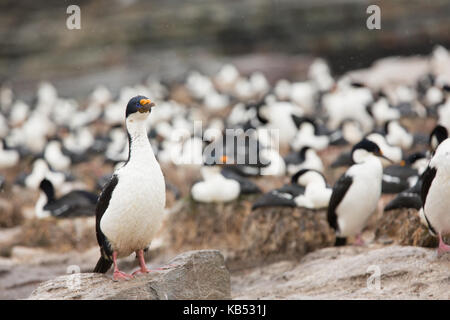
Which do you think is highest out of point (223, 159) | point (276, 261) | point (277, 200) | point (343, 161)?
point (223, 159)

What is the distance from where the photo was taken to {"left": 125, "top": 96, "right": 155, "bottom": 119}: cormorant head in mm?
7535

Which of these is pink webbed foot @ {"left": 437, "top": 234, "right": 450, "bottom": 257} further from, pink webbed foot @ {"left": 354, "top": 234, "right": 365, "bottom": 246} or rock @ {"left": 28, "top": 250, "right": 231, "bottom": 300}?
pink webbed foot @ {"left": 354, "top": 234, "right": 365, "bottom": 246}

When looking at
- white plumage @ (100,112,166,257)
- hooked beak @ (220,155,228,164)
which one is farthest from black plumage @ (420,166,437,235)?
hooked beak @ (220,155,228,164)

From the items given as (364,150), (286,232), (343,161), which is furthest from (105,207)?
(343,161)

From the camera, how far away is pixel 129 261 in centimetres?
1374

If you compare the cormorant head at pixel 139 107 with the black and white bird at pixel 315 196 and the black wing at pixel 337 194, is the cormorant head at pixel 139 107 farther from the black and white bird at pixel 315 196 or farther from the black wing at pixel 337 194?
the black and white bird at pixel 315 196

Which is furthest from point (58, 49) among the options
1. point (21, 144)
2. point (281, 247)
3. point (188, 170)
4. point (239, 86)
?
point (281, 247)

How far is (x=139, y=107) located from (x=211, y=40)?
93.0 feet

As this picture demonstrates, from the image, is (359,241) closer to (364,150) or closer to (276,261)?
(364,150)

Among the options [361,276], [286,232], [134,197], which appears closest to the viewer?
[134,197]

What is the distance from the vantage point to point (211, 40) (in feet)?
116

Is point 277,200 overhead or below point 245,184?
below

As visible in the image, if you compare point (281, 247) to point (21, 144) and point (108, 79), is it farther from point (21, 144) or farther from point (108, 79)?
point (108, 79)
